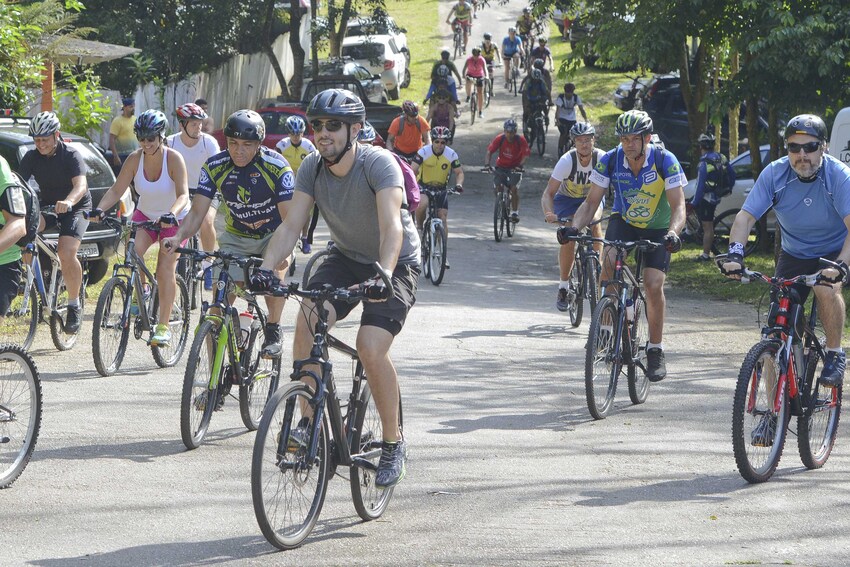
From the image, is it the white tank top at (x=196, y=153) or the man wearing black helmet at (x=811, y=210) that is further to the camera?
the white tank top at (x=196, y=153)

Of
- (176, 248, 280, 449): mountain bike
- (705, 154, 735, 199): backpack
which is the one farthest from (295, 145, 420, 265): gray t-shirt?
(705, 154, 735, 199): backpack

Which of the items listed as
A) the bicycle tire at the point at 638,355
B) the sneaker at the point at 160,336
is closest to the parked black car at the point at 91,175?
Answer: the sneaker at the point at 160,336

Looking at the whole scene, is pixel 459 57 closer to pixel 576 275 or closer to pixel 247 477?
pixel 576 275

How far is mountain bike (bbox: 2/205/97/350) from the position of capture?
10.6 meters

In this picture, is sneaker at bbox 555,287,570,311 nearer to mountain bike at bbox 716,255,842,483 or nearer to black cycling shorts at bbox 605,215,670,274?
black cycling shorts at bbox 605,215,670,274

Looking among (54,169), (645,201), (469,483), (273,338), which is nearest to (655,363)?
(645,201)

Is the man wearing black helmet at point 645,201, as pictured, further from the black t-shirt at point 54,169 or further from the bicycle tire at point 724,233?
the bicycle tire at point 724,233

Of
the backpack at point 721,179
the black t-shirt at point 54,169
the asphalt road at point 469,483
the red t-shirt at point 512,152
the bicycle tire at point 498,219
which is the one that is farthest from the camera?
the bicycle tire at point 498,219

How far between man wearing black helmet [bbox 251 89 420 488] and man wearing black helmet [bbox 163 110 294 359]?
198 cm

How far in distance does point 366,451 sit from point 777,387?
240cm

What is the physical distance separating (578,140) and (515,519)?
693cm

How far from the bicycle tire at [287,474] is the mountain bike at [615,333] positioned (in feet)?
10.3

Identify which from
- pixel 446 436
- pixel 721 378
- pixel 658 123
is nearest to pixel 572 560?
pixel 446 436

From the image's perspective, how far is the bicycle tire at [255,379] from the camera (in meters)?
8.05
